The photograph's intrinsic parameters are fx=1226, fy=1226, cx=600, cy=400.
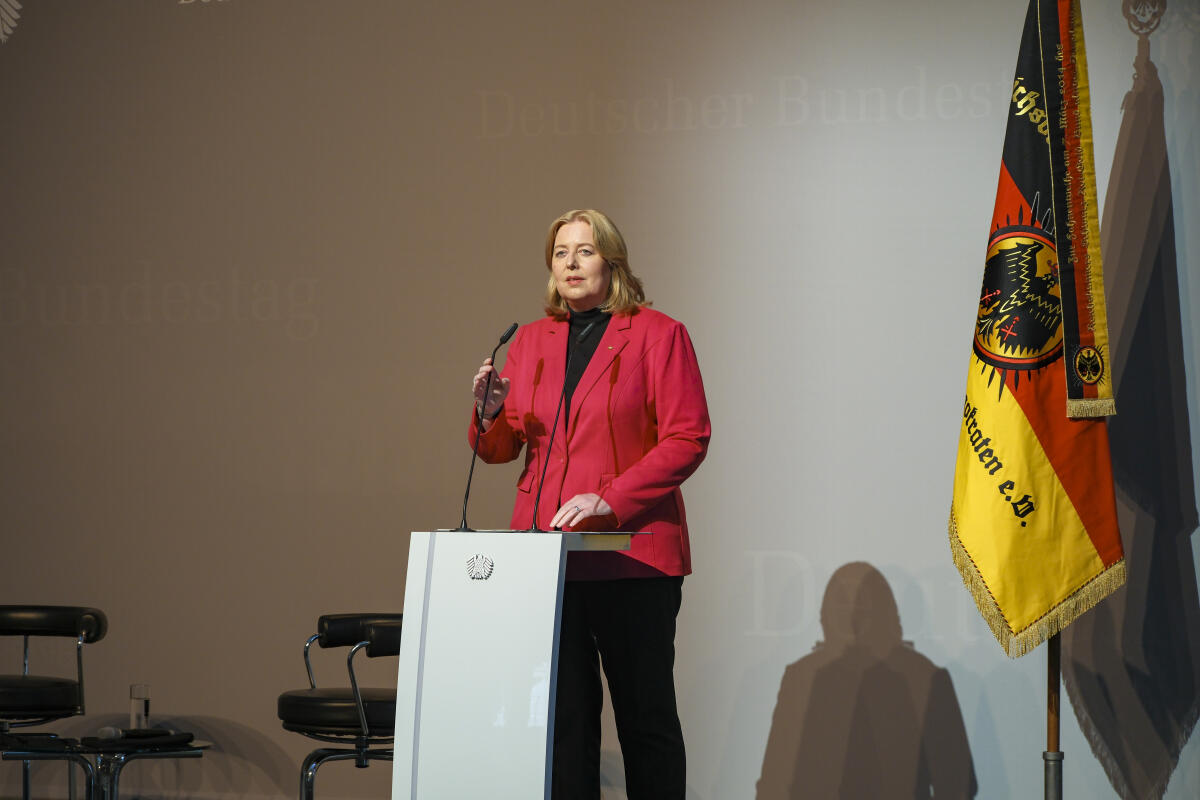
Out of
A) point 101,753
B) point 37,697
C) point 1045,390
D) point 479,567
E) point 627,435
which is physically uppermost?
point 1045,390

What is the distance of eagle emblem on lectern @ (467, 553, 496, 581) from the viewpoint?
7.38 feet

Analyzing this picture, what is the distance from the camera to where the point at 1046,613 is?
3088 mm

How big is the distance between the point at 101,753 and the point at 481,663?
6.01 feet

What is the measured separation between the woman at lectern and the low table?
138 centimetres

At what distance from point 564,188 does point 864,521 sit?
149cm

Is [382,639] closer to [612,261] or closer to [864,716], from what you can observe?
[612,261]

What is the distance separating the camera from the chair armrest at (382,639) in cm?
325

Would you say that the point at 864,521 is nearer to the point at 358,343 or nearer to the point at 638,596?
the point at 638,596

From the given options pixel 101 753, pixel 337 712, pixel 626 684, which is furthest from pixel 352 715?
pixel 626 684

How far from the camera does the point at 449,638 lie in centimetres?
227

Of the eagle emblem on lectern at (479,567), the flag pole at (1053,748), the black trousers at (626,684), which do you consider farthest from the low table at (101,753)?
the flag pole at (1053,748)

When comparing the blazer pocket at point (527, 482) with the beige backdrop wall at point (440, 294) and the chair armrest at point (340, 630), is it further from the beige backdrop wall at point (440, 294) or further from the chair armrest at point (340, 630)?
the beige backdrop wall at point (440, 294)

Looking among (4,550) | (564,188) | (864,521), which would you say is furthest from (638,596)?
(4,550)

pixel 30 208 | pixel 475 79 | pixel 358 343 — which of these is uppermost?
pixel 475 79
